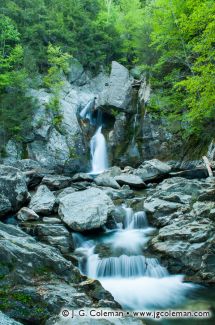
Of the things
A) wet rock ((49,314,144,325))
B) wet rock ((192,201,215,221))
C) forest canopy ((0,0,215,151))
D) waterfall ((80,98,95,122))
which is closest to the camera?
wet rock ((49,314,144,325))

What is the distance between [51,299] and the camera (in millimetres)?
4500

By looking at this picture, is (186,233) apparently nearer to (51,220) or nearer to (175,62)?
(51,220)

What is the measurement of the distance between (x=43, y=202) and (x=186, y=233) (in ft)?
22.3

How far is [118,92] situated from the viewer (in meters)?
24.6

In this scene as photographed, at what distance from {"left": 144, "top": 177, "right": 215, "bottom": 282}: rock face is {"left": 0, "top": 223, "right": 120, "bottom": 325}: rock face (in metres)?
3.27

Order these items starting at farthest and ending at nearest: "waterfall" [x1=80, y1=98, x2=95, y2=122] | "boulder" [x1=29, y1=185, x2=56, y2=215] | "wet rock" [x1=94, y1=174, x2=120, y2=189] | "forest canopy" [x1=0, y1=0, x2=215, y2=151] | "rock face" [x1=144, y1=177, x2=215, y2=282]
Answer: "waterfall" [x1=80, y1=98, x2=95, y2=122] → "forest canopy" [x1=0, y1=0, x2=215, y2=151] → "wet rock" [x1=94, y1=174, x2=120, y2=189] → "boulder" [x1=29, y1=185, x2=56, y2=215] → "rock face" [x1=144, y1=177, x2=215, y2=282]

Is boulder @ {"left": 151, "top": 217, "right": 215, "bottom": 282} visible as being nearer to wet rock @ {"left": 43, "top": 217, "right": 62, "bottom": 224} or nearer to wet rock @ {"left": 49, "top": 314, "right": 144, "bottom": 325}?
wet rock @ {"left": 43, "top": 217, "right": 62, "bottom": 224}

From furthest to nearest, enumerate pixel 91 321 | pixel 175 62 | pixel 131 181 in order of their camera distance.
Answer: pixel 175 62 → pixel 131 181 → pixel 91 321

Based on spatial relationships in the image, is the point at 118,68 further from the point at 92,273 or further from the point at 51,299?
the point at 51,299

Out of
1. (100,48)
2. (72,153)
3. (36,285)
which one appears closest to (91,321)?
(36,285)

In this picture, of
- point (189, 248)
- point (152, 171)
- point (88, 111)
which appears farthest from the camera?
point (88, 111)

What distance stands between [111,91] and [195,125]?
9113 millimetres

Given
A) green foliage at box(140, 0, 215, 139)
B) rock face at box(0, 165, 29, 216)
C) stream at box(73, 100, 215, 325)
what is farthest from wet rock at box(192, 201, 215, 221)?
rock face at box(0, 165, 29, 216)

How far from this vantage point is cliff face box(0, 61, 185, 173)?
2188 cm
